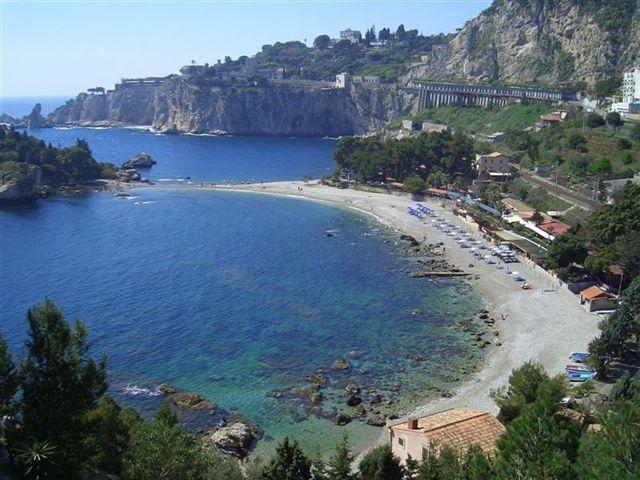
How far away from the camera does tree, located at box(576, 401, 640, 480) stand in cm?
1292

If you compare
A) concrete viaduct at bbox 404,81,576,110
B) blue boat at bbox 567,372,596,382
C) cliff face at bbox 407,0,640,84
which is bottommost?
blue boat at bbox 567,372,596,382

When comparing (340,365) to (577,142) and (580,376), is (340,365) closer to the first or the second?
(580,376)

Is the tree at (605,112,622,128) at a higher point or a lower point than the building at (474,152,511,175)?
higher

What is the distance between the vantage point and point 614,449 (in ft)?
45.3

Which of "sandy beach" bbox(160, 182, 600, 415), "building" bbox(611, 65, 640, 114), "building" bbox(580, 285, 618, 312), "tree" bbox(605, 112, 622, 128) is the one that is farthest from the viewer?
"building" bbox(611, 65, 640, 114)

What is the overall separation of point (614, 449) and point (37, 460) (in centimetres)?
1215

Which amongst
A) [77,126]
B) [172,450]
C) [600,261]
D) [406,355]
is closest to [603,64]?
[600,261]

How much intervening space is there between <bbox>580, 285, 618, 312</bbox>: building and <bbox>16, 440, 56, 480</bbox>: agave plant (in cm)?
3234

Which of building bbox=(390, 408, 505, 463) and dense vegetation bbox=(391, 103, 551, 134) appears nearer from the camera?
building bbox=(390, 408, 505, 463)

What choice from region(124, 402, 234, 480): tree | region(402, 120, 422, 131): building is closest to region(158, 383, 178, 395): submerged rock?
region(124, 402, 234, 480): tree

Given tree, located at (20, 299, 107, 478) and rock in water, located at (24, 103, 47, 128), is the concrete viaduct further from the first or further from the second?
rock in water, located at (24, 103, 47, 128)

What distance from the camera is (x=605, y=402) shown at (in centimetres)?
2469

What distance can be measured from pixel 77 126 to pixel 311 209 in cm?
12335

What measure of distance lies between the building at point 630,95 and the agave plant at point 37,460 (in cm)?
7378
